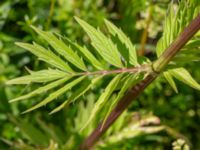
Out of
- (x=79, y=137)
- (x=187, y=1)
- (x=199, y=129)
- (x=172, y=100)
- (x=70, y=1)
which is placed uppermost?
(x=187, y=1)

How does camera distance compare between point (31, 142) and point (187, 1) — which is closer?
point (187, 1)

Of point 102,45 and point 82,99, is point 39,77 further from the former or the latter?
point 82,99

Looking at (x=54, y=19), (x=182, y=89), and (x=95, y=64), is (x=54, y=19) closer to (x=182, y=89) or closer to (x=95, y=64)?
(x=182, y=89)

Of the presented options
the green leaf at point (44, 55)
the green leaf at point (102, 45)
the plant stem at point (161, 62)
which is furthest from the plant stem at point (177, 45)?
the green leaf at point (44, 55)

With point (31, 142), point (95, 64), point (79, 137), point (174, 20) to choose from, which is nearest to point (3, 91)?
point (31, 142)

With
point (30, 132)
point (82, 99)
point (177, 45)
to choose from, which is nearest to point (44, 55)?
point (177, 45)

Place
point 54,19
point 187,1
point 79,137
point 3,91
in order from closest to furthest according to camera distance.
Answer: point 187,1 < point 79,137 < point 3,91 < point 54,19

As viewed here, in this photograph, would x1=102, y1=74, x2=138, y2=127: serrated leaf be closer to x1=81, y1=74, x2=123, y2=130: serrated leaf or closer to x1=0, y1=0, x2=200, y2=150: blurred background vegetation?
x1=81, y1=74, x2=123, y2=130: serrated leaf
